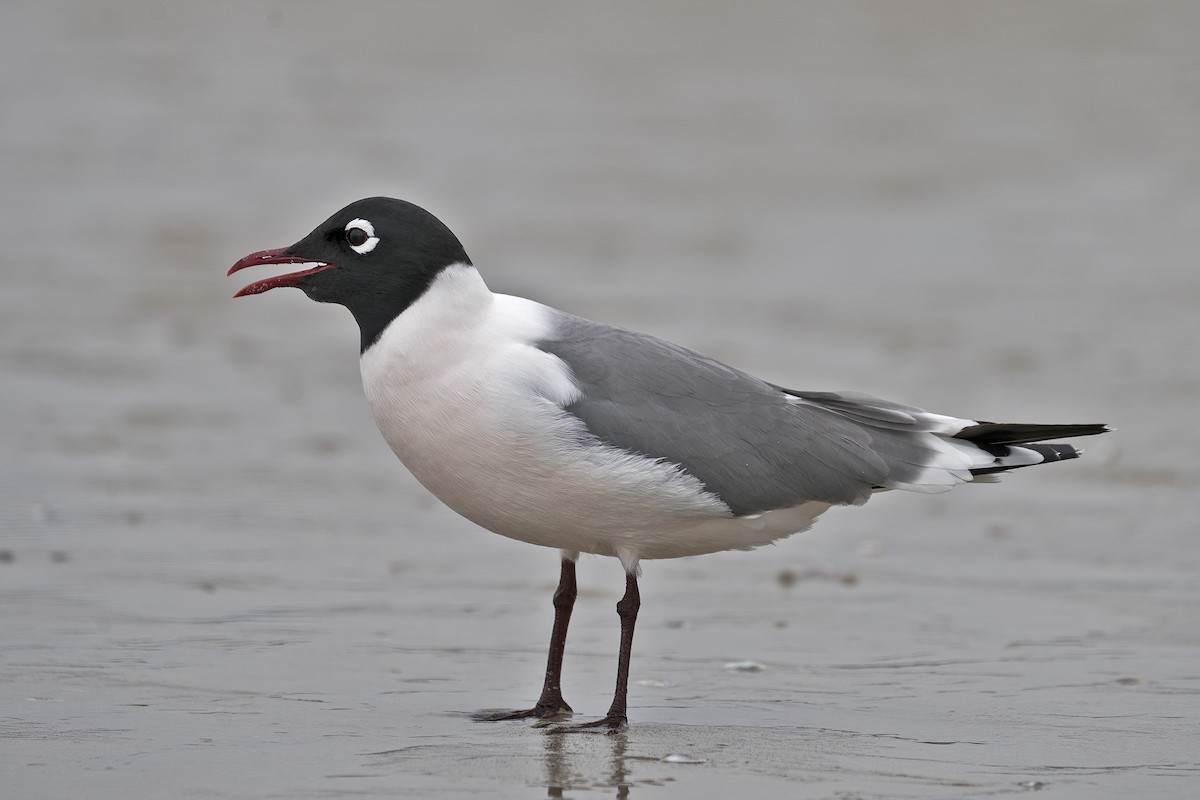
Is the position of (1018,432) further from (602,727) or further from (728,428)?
(602,727)

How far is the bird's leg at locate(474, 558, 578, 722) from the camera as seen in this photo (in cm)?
492

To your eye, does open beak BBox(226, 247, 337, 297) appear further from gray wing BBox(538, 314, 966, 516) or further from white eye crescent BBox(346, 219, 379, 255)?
gray wing BBox(538, 314, 966, 516)

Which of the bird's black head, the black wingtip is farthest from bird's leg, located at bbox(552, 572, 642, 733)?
the black wingtip

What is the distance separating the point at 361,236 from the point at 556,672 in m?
1.37

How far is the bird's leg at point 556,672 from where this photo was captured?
16.1 feet

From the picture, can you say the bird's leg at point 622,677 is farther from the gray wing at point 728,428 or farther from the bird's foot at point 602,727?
the gray wing at point 728,428

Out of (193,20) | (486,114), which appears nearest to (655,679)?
(486,114)

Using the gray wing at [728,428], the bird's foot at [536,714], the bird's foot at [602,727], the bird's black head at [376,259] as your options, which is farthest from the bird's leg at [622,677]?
the bird's black head at [376,259]

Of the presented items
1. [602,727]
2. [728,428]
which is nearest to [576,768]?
[602,727]

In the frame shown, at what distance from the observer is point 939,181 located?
566 inches

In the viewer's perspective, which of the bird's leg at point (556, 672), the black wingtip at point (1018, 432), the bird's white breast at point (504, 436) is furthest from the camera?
the black wingtip at point (1018, 432)

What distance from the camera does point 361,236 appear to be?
4.85 meters

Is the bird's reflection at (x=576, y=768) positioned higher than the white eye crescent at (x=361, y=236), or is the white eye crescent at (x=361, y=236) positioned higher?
the white eye crescent at (x=361, y=236)

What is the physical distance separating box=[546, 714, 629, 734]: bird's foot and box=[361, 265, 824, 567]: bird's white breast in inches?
19.1
